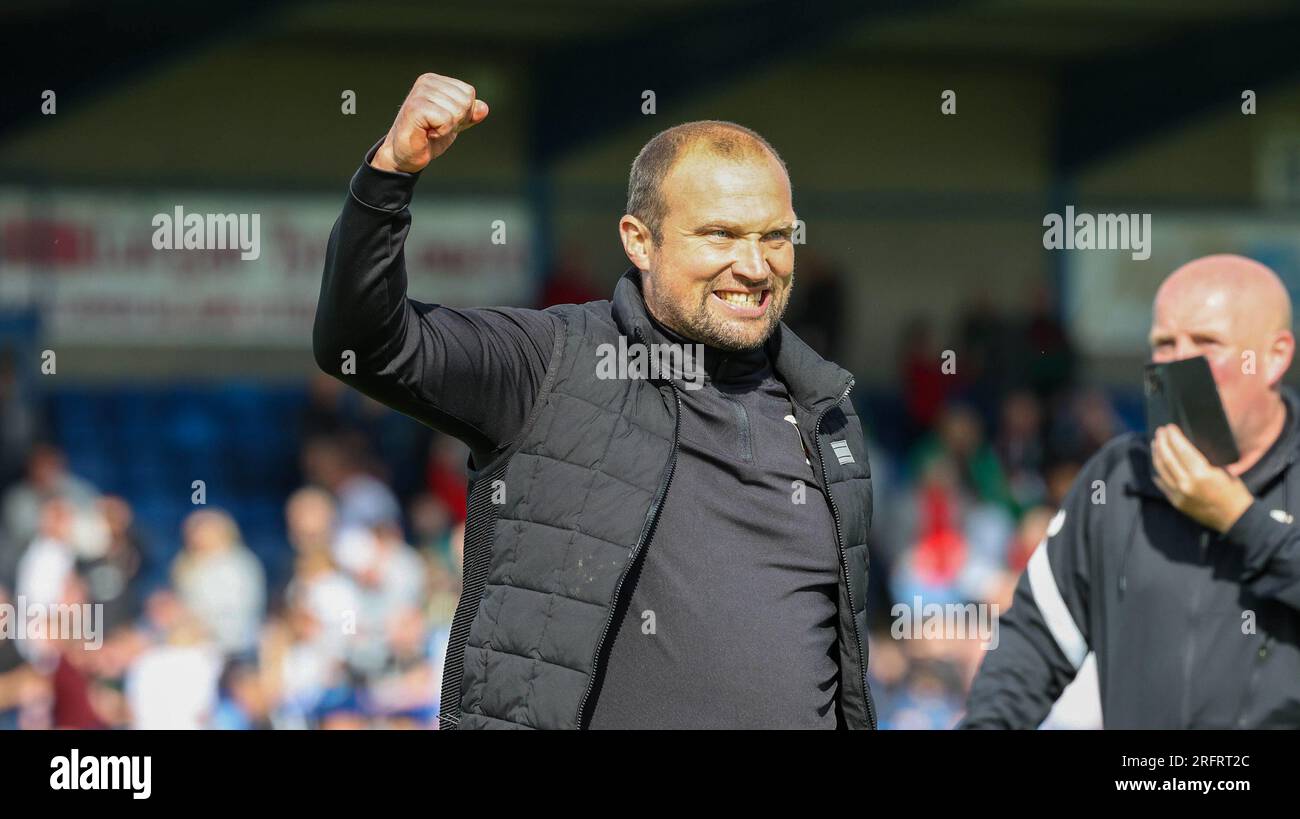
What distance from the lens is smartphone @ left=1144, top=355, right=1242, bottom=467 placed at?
4430 mm

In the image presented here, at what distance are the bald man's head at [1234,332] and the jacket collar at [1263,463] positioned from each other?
5cm

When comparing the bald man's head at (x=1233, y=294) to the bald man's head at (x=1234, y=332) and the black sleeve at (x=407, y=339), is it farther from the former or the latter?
the black sleeve at (x=407, y=339)

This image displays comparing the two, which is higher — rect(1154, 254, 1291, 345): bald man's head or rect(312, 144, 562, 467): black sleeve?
rect(1154, 254, 1291, 345): bald man's head

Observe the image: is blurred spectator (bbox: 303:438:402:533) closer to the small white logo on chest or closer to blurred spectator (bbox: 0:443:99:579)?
blurred spectator (bbox: 0:443:99:579)

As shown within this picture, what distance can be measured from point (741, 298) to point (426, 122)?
0.78m

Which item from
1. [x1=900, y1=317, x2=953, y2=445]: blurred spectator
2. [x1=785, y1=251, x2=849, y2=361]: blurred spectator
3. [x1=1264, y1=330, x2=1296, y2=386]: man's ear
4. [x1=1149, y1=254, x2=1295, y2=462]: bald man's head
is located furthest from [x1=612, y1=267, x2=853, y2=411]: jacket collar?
[x1=900, y1=317, x2=953, y2=445]: blurred spectator

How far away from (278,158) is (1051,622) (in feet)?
40.8

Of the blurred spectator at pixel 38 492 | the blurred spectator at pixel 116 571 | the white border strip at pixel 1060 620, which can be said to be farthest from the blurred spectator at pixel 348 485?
the white border strip at pixel 1060 620

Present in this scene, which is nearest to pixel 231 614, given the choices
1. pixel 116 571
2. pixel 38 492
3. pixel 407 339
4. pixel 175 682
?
pixel 116 571

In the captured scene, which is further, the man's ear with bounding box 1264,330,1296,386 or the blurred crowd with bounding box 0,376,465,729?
the blurred crowd with bounding box 0,376,465,729

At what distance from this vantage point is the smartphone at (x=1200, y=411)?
443cm

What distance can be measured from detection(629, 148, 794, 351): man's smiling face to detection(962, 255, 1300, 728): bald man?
138 cm
